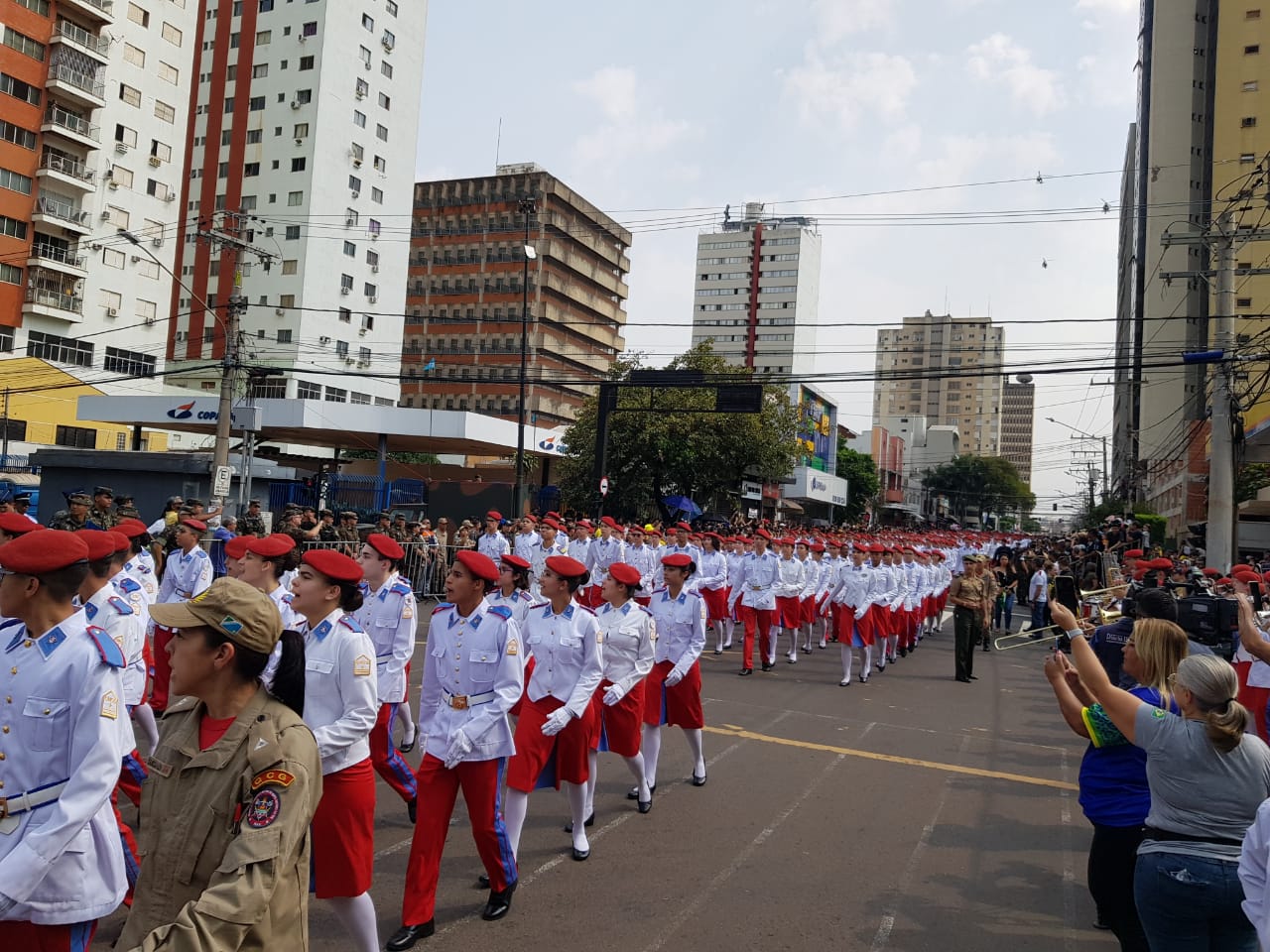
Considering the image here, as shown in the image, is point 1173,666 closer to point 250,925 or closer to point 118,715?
point 250,925

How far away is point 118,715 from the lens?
3.03 metres

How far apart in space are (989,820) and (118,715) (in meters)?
6.34

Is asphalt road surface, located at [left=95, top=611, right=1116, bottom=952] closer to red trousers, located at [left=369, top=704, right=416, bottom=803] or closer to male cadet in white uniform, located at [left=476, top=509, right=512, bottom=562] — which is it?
red trousers, located at [left=369, top=704, right=416, bottom=803]

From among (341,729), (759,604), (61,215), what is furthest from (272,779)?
(61,215)

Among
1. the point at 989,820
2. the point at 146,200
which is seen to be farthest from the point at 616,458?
the point at 146,200

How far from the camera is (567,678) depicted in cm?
587

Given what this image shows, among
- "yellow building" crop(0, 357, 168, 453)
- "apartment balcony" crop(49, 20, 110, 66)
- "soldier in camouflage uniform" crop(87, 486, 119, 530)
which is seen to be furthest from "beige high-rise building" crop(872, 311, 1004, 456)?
"soldier in camouflage uniform" crop(87, 486, 119, 530)

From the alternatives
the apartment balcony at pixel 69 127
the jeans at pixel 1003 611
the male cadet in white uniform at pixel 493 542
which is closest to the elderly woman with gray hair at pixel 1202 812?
the male cadet in white uniform at pixel 493 542

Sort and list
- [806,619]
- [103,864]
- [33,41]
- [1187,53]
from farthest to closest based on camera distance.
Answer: [1187,53], [33,41], [806,619], [103,864]

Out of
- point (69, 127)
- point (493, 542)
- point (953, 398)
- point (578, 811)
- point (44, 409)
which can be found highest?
point (953, 398)

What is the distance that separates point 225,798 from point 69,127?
5139 centimetres

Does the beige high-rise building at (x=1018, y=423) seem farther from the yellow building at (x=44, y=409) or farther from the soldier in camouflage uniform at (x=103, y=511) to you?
the soldier in camouflage uniform at (x=103, y=511)

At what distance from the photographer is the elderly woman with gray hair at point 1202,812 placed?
3217 millimetres

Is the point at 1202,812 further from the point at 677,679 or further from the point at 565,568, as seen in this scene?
the point at 677,679
